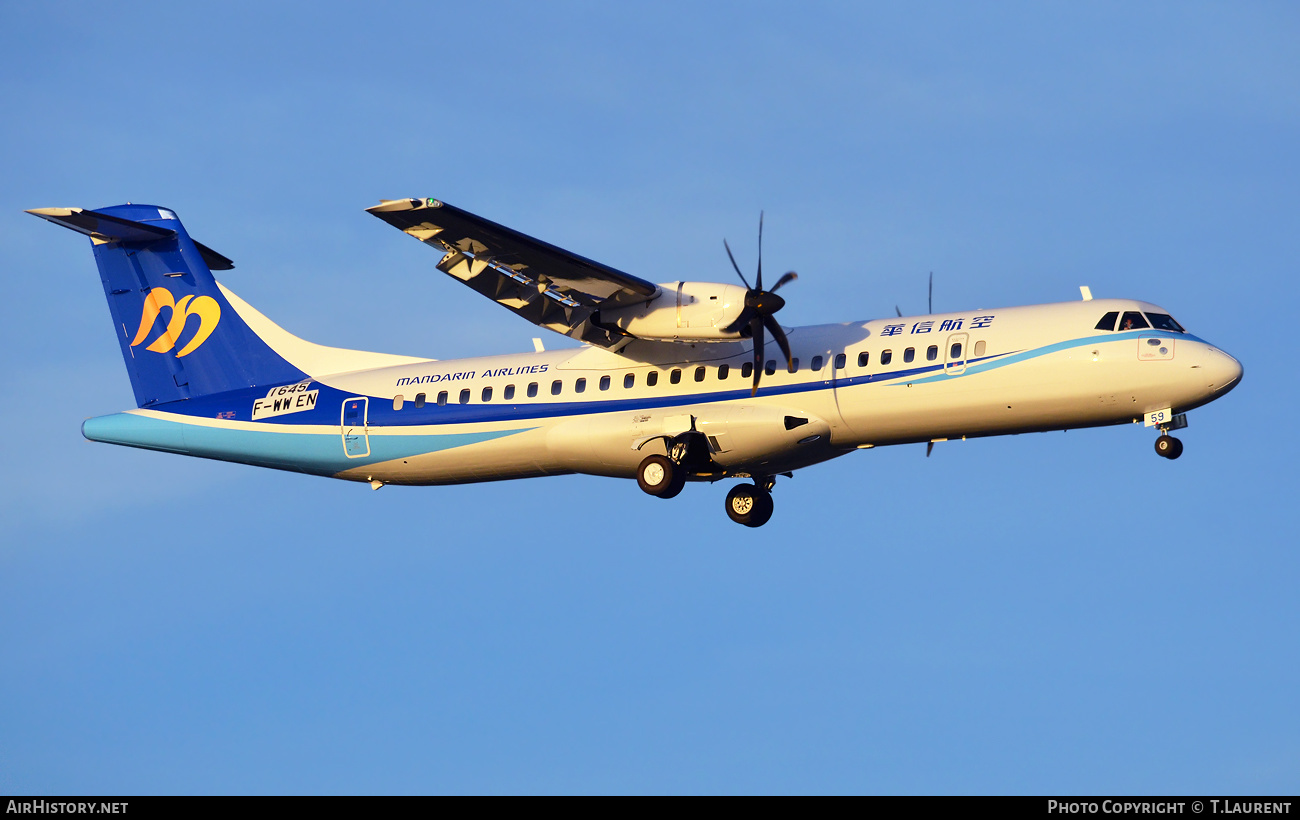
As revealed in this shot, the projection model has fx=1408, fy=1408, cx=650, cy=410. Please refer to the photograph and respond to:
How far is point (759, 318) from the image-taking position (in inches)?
843

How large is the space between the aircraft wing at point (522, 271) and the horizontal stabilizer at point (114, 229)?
23.8ft

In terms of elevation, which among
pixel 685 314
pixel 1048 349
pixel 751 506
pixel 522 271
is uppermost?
pixel 522 271

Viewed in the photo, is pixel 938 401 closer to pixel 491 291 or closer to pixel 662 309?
pixel 662 309

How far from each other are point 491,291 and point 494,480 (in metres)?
3.48

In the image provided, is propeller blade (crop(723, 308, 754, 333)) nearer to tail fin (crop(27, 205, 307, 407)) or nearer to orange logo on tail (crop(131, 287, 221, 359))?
tail fin (crop(27, 205, 307, 407))

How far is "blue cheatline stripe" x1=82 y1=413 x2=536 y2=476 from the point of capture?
24359 mm

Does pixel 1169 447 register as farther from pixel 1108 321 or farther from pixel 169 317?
pixel 169 317

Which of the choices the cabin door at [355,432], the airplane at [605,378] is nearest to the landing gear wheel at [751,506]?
the airplane at [605,378]

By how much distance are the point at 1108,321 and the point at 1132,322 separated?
0.33m

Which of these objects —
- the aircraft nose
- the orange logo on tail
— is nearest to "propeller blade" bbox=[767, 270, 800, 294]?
the aircraft nose

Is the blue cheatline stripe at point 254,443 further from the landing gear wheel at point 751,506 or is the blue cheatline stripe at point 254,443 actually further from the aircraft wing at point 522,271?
the landing gear wheel at point 751,506

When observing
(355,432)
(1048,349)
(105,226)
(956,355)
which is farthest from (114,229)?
(1048,349)

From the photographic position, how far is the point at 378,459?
965 inches
